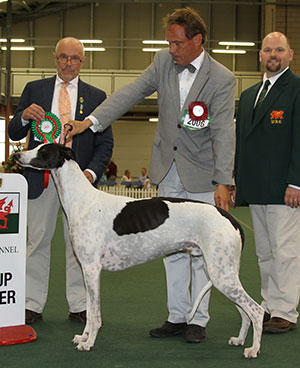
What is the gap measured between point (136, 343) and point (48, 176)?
4.59 feet

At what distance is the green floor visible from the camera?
11.5 ft

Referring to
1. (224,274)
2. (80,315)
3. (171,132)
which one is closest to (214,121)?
(171,132)

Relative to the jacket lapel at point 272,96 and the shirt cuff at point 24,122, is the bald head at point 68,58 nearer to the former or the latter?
the shirt cuff at point 24,122

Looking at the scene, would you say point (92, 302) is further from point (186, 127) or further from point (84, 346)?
point (186, 127)

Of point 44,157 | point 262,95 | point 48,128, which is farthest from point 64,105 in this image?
point 262,95

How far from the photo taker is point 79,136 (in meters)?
4.47

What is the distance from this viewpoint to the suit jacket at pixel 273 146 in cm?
429

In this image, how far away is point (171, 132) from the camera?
4.04 meters

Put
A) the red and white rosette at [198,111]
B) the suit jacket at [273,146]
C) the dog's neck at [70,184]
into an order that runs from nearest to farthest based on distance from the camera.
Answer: the dog's neck at [70,184] → the red and white rosette at [198,111] → the suit jacket at [273,146]

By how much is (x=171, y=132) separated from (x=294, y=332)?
176 cm

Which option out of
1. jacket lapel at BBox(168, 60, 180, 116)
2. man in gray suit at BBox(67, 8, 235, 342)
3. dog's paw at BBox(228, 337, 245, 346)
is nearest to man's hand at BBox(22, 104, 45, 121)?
man in gray suit at BBox(67, 8, 235, 342)

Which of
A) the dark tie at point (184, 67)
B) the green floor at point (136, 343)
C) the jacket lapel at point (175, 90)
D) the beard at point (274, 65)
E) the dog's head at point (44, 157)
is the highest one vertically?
the beard at point (274, 65)

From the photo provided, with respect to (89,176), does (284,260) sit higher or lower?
lower

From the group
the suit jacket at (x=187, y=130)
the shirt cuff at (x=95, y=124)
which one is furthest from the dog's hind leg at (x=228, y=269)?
the shirt cuff at (x=95, y=124)
